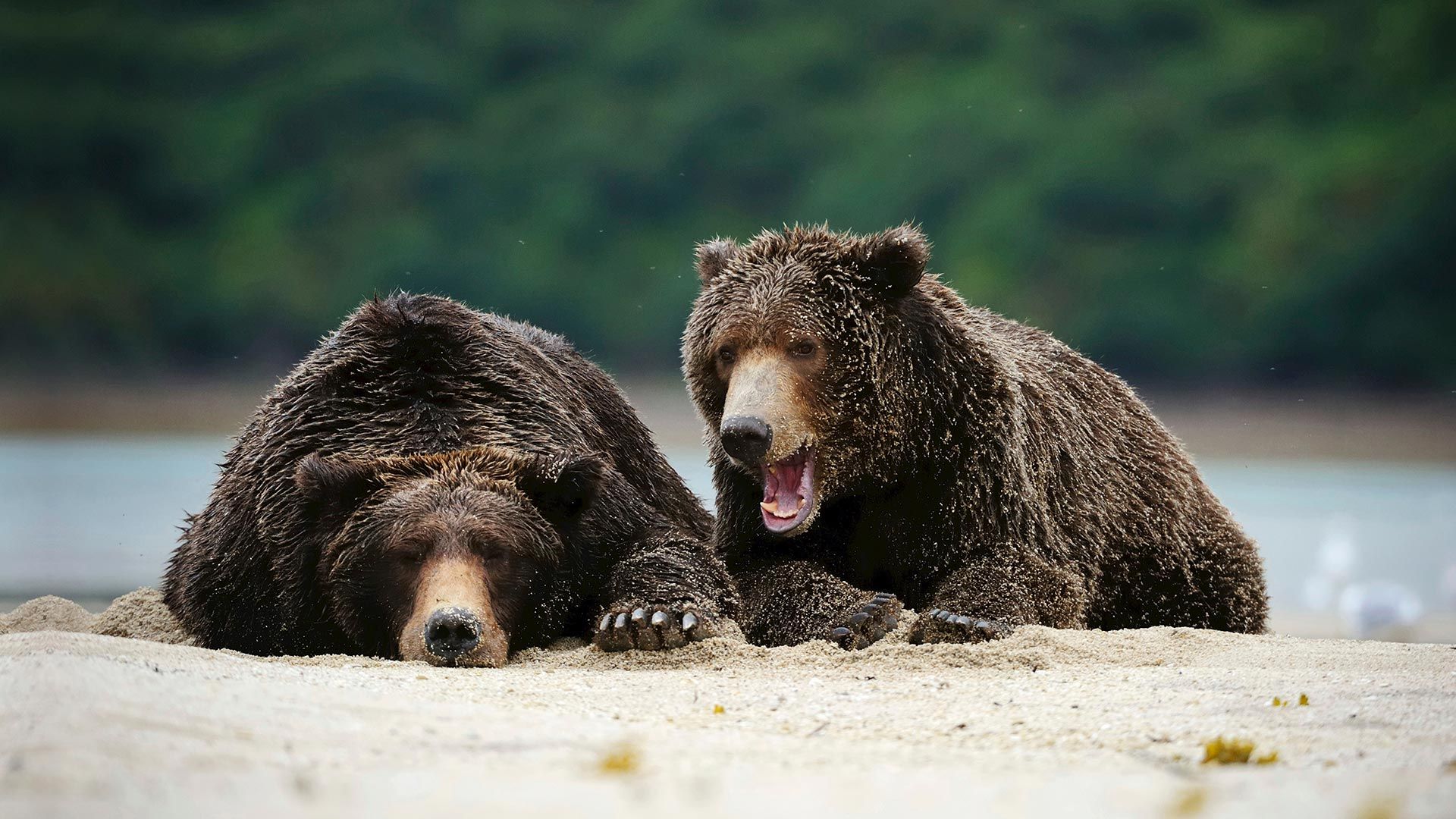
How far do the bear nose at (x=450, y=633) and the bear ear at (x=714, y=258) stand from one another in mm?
1941

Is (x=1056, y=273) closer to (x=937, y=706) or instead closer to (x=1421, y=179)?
(x=1421, y=179)

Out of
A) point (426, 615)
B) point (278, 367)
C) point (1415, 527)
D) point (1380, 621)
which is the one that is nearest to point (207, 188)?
point (278, 367)

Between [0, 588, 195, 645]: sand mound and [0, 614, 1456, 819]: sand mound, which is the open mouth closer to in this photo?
[0, 614, 1456, 819]: sand mound

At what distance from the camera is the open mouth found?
6.58m

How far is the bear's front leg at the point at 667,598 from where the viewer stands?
21.0ft

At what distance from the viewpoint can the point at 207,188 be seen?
3884cm

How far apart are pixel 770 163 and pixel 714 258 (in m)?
33.8

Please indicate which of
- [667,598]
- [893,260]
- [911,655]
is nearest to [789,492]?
[667,598]

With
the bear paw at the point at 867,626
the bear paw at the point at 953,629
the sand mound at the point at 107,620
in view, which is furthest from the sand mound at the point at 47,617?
the bear paw at the point at 953,629

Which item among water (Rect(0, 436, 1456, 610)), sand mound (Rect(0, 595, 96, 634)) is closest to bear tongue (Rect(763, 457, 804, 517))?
sand mound (Rect(0, 595, 96, 634))

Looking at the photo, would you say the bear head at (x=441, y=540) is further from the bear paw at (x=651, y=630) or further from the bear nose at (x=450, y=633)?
the bear paw at (x=651, y=630)

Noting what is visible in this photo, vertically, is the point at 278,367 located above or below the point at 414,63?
below

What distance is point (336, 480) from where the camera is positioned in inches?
253

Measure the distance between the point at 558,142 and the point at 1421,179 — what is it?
20.8m
